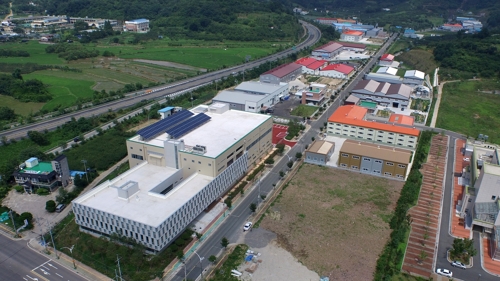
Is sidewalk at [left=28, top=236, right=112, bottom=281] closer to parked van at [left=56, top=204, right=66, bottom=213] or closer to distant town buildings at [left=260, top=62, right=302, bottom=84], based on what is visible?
parked van at [left=56, top=204, right=66, bottom=213]

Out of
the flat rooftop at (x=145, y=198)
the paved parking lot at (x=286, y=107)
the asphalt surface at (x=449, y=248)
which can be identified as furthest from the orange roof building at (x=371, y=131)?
the flat rooftop at (x=145, y=198)

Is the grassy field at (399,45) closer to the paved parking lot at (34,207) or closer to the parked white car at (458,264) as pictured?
the parked white car at (458,264)

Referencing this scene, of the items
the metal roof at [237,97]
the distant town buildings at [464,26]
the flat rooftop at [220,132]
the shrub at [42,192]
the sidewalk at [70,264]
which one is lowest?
the sidewalk at [70,264]

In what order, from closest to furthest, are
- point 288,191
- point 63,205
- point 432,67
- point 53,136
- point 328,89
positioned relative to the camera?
point 63,205
point 288,191
point 53,136
point 328,89
point 432,67

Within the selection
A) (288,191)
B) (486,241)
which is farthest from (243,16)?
(486,241)

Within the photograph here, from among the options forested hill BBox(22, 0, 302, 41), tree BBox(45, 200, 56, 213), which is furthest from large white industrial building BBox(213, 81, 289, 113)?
forested hill BBox(22, 0, 302, 41)

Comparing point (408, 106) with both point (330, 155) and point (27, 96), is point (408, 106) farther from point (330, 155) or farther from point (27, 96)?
point (27, 96)
